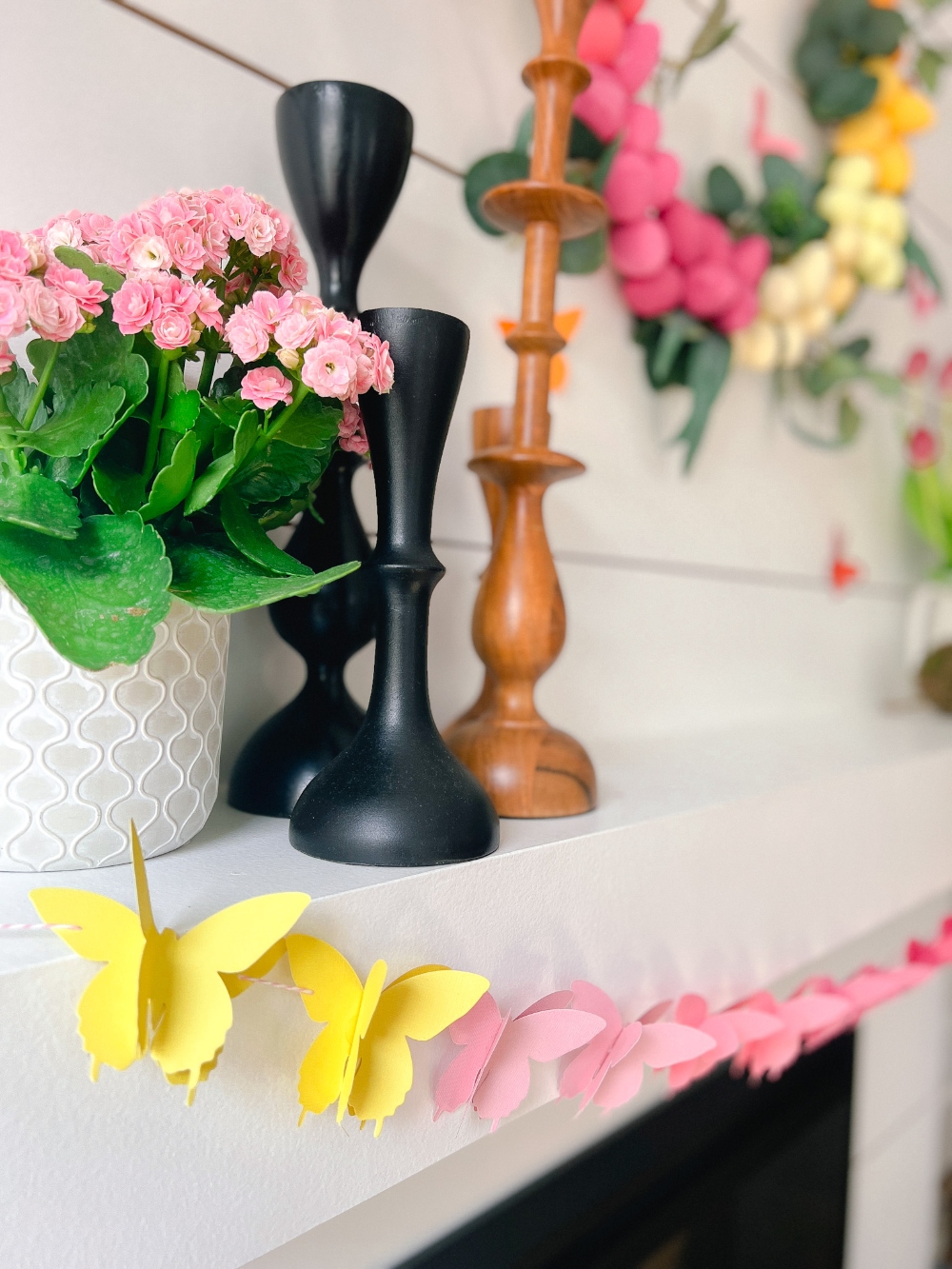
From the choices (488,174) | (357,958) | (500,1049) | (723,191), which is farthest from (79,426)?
(723,191)

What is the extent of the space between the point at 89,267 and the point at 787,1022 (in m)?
0.73

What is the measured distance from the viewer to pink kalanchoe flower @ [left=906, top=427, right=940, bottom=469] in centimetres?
142

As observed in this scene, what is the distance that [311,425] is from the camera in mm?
423

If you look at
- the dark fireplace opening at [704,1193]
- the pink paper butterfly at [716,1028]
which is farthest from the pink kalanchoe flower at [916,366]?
the pink paper butterfly at [716,1028]

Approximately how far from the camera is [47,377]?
37cm

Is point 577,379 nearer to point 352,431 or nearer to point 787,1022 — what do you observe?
point 352,431

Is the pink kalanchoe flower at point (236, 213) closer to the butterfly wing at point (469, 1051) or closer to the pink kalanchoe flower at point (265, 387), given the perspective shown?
the pink kalanchoe flower at point (265, 387)

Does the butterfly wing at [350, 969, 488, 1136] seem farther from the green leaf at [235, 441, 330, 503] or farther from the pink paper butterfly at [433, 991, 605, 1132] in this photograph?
the green leaf at [235, 441, 330, 503]

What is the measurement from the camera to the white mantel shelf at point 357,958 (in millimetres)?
322

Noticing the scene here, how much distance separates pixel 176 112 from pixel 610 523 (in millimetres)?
517

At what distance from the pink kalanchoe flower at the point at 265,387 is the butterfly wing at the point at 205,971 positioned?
7.7 inches

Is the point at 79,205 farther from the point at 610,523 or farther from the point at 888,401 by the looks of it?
the point at 888,401

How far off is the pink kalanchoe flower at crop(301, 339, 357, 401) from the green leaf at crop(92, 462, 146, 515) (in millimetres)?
92

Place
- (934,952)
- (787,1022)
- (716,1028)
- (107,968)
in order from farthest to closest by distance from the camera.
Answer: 1. (934,952)
2. (787,1022)
3. (716,1028)
4. (107,968)
